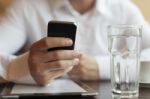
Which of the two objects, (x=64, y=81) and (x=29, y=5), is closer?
(x=64, y=81)

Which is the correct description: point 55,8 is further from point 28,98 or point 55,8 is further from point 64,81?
point 28,98

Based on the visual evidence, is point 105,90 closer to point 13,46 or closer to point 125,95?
point 125,95

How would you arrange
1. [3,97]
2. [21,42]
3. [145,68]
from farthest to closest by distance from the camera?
[21,42] → [145,68] → [3,97]

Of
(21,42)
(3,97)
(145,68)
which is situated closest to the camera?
(3,97)

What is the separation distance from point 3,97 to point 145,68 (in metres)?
0.37

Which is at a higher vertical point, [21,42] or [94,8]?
[94,8]

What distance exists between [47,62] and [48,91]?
12 centimetres

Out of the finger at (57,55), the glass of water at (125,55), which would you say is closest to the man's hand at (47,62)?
the finger at (57,55)

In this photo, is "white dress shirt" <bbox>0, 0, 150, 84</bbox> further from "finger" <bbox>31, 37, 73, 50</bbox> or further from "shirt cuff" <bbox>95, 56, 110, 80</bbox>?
"finger" <bbox>31, 37, 73, 50</bbox>

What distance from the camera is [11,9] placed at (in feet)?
4.57

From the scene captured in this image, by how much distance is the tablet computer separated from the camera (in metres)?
0.76

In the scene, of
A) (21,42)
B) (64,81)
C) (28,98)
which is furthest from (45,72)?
(21,42)

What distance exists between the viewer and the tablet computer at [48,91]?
76 cm

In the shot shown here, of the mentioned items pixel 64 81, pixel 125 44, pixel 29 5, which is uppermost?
pixel 29 5
